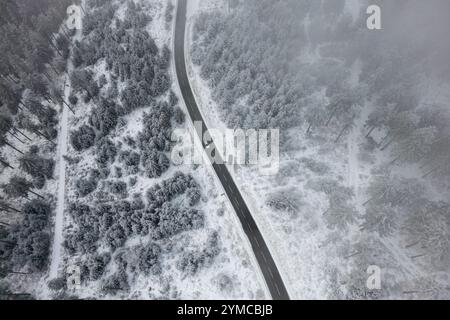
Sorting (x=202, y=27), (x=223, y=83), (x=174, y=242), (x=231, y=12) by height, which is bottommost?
(x=174, y=242)

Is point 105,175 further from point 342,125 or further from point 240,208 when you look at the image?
point 342,125

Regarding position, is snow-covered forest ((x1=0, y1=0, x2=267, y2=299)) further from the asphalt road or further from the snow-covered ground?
the asphalt road

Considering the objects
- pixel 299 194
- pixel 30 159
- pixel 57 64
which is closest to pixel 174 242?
pixel 299 194

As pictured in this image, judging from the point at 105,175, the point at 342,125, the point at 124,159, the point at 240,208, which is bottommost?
the point at 240,208

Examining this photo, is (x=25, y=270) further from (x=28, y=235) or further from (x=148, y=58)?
(x=148, y=58)

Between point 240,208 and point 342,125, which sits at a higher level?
point 342,125

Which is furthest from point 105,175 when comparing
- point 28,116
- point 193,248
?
point 28,116
